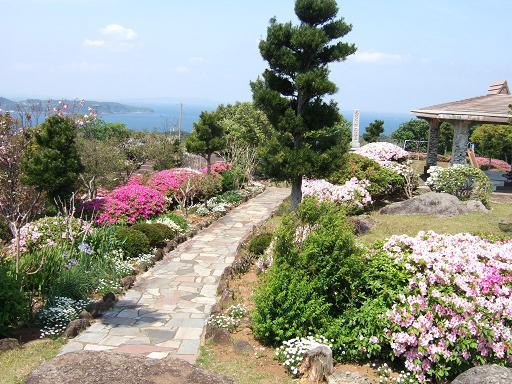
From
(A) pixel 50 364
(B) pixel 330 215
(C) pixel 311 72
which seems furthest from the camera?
(C) pixel 311 72

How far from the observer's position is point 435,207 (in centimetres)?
1373

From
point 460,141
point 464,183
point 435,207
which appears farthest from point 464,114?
point 435,207

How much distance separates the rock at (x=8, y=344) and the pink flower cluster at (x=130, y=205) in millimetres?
6255

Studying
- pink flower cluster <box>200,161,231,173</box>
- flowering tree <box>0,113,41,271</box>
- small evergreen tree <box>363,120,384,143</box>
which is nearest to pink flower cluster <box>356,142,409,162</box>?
pink flower cluster <box>200,161,231,173</box>

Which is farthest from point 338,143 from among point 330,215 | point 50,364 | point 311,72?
point 50,364

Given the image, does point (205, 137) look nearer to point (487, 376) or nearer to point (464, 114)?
point (464, 114)

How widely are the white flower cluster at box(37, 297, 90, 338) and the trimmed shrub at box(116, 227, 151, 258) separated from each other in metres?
2.86

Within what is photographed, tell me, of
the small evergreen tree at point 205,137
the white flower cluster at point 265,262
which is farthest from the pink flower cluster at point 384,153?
the white flower cluster at point 265,262

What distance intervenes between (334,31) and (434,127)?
12.6 metres

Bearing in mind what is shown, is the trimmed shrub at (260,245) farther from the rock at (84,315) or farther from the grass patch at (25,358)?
the grass patch at (25,358)

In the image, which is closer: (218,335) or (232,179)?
(218,335)

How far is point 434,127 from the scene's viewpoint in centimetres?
2158

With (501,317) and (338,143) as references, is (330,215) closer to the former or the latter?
(501,317)

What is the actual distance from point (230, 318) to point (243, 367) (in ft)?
3.97
